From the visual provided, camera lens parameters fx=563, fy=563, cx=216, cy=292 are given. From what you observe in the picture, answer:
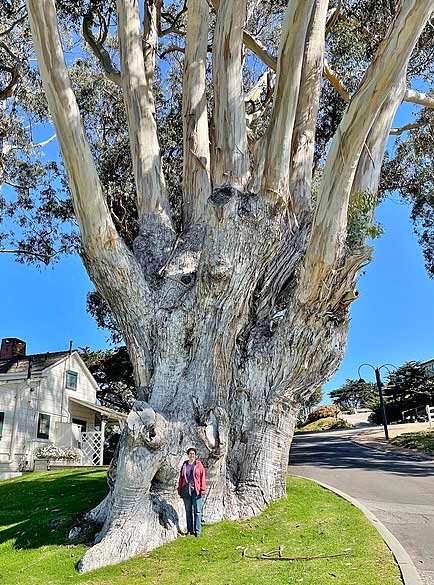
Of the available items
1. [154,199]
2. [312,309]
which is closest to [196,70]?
[154,199]

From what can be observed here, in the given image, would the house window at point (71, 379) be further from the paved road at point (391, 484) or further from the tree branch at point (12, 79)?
the tree branch at point (12, 79)

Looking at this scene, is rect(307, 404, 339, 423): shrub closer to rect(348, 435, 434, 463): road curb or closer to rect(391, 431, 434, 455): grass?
rect(391, 431, 434, 455): grass

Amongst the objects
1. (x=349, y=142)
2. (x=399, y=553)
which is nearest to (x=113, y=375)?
(x=349, y=142)

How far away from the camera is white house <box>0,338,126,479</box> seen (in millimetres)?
18422

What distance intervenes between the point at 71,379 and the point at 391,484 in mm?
14308

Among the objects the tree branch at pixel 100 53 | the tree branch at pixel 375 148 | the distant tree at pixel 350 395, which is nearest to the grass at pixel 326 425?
the distant tree at pixel 350 395

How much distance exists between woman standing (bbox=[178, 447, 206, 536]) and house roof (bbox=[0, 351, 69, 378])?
14757 millimetres

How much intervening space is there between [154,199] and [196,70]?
8.06 feet

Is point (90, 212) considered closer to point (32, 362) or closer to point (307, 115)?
point (307, 115)

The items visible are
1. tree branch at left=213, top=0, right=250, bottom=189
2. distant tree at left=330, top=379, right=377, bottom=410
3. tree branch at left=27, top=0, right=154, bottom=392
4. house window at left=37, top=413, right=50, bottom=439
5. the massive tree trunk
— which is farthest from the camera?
distant tree at left=330, top=379, right=377, bottom=410

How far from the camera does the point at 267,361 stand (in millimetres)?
7969

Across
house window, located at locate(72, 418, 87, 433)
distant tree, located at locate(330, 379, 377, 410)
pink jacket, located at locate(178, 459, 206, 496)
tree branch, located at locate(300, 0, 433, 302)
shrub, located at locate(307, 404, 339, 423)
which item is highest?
distant tree, located at locate(330, 379, 377, 410)

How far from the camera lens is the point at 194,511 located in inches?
263

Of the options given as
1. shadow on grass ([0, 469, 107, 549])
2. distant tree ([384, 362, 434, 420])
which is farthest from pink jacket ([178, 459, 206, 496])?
distant tree ([384, 362, 434, 420])
